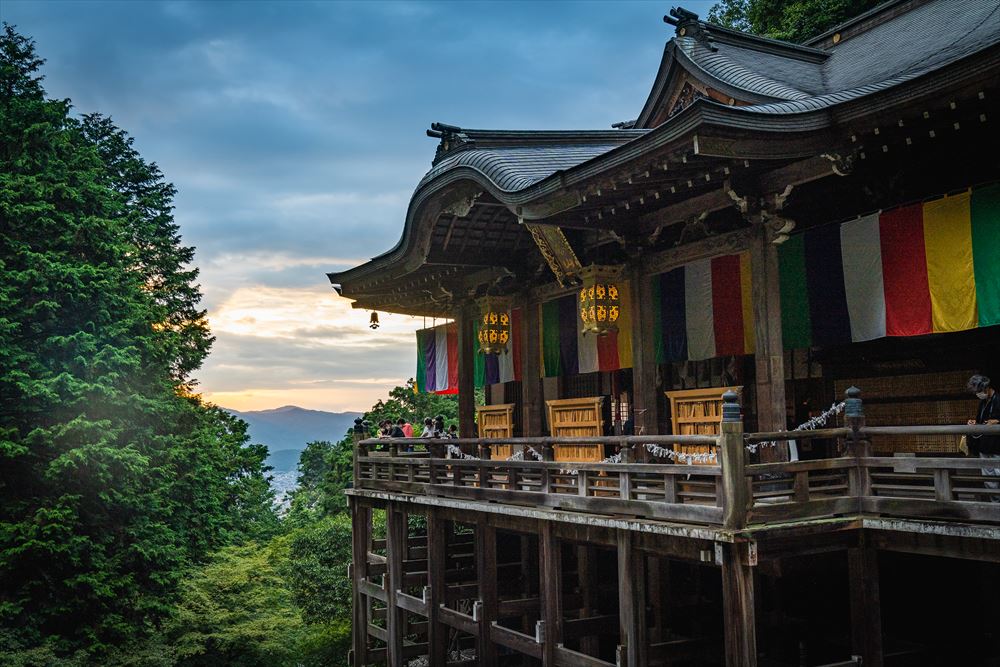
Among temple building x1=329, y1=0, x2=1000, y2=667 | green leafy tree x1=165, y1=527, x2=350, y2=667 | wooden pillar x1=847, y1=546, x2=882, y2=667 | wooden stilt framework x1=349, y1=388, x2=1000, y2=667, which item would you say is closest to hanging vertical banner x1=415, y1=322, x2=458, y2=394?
temple building x1=329, y1=0, x2=1000, y2=667

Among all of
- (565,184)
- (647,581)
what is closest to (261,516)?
(647,581)

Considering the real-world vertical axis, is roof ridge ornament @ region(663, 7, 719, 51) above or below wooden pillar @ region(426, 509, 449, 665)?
above

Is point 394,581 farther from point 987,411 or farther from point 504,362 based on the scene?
point 987,411

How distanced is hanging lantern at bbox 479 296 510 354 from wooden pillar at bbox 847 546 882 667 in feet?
29.1

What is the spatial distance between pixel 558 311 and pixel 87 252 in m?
14.0

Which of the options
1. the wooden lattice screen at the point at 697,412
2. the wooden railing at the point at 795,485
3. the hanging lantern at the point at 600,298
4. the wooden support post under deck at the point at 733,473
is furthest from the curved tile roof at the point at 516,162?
the wooden support post under deck at the point at 733,473

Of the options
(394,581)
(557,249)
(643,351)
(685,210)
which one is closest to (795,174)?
(685,210)

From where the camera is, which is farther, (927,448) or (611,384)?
(611,384)

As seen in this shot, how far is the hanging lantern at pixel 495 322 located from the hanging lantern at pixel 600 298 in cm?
356

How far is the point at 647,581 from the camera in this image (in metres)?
13.7

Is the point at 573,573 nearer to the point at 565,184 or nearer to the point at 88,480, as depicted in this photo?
the point at 565,184

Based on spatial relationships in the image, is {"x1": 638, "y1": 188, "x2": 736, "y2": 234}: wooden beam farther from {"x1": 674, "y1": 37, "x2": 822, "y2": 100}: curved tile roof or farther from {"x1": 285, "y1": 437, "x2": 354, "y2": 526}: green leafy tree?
{"x1": 285, "y1": 437, "x2": 354, "y2": 526}: green leafy tree

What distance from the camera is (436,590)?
583 inches

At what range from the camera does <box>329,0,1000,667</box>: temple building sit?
8898mm
